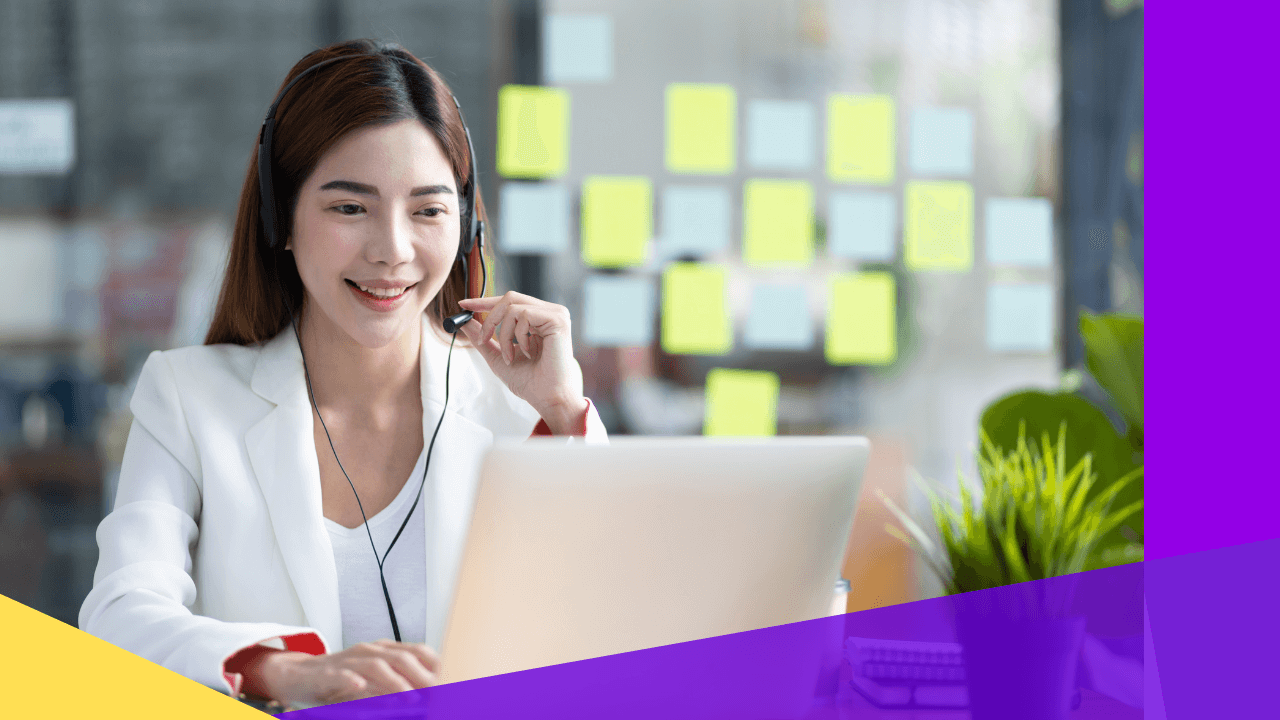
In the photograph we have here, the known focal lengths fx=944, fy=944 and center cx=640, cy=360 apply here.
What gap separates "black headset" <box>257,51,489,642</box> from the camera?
124cm

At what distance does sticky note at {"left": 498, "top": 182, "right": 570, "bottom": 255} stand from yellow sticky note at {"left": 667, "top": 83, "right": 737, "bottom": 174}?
1.08ft

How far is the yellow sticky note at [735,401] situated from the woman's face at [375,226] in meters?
1.47

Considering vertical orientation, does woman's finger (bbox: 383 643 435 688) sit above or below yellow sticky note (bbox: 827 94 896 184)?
below

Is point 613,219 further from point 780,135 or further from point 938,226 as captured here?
point 938,226

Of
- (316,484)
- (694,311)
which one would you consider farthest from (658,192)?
(316,484)

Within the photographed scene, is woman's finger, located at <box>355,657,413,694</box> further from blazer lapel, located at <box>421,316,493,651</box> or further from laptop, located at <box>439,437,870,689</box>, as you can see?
blazer lapel, located at <box>421,316,493,651</box>

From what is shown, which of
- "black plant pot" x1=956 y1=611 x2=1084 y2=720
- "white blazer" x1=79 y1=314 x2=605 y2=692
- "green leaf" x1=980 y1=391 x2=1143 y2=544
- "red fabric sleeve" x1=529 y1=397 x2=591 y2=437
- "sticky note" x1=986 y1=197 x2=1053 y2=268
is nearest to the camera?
"black plant pot" x1=956 y1=611 x2=1084 y2=720

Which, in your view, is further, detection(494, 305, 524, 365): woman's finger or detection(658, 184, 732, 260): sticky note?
detection(658, 184, 732, 260): sticky note

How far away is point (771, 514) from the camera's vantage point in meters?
0.74

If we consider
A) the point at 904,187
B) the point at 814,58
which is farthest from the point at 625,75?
the point at 904,187

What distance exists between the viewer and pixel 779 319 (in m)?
2.68

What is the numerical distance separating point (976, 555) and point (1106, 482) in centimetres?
94

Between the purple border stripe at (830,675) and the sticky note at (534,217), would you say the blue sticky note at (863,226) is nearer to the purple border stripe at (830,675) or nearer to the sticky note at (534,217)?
the sticky note at (534,217)

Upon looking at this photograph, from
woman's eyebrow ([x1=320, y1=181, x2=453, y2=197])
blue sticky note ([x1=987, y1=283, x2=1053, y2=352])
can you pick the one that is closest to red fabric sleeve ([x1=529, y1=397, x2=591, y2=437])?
woman's eyebrow ([x1=320, y1=181, x2=453, y2=197])
